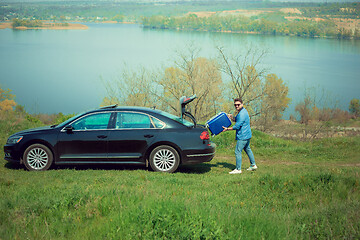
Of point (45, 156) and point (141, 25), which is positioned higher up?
point (141, 25)

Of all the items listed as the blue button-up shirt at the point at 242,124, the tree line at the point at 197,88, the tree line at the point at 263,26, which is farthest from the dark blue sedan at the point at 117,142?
the tree line at the point at 263,26

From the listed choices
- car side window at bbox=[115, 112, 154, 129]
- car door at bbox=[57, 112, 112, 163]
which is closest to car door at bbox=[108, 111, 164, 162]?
car side window at bbox=[115, 112, 154, 129]

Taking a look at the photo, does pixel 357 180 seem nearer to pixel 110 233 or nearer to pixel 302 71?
pixel 110 233

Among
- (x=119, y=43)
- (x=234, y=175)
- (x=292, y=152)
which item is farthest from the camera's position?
(x=119, y=43)

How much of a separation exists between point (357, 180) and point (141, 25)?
167 metres

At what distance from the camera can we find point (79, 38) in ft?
434

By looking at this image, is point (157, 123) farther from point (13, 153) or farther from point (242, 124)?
point (13, 153)

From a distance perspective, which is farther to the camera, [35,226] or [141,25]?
[141,25]

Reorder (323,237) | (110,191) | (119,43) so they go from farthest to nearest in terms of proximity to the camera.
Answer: (119,43) < (110,191) < (323,237)

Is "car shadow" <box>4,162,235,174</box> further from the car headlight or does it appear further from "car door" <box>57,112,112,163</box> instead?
the car headlight

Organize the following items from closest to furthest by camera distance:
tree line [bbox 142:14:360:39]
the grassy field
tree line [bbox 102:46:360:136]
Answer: the grassy field, tree line [bbox 102:46:360:136], tree line [bbox 142:14:360:39]

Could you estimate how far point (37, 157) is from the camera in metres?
9.00

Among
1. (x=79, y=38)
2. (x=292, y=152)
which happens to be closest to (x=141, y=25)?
(x=79, y=38)

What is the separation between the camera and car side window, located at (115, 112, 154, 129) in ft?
29.4
